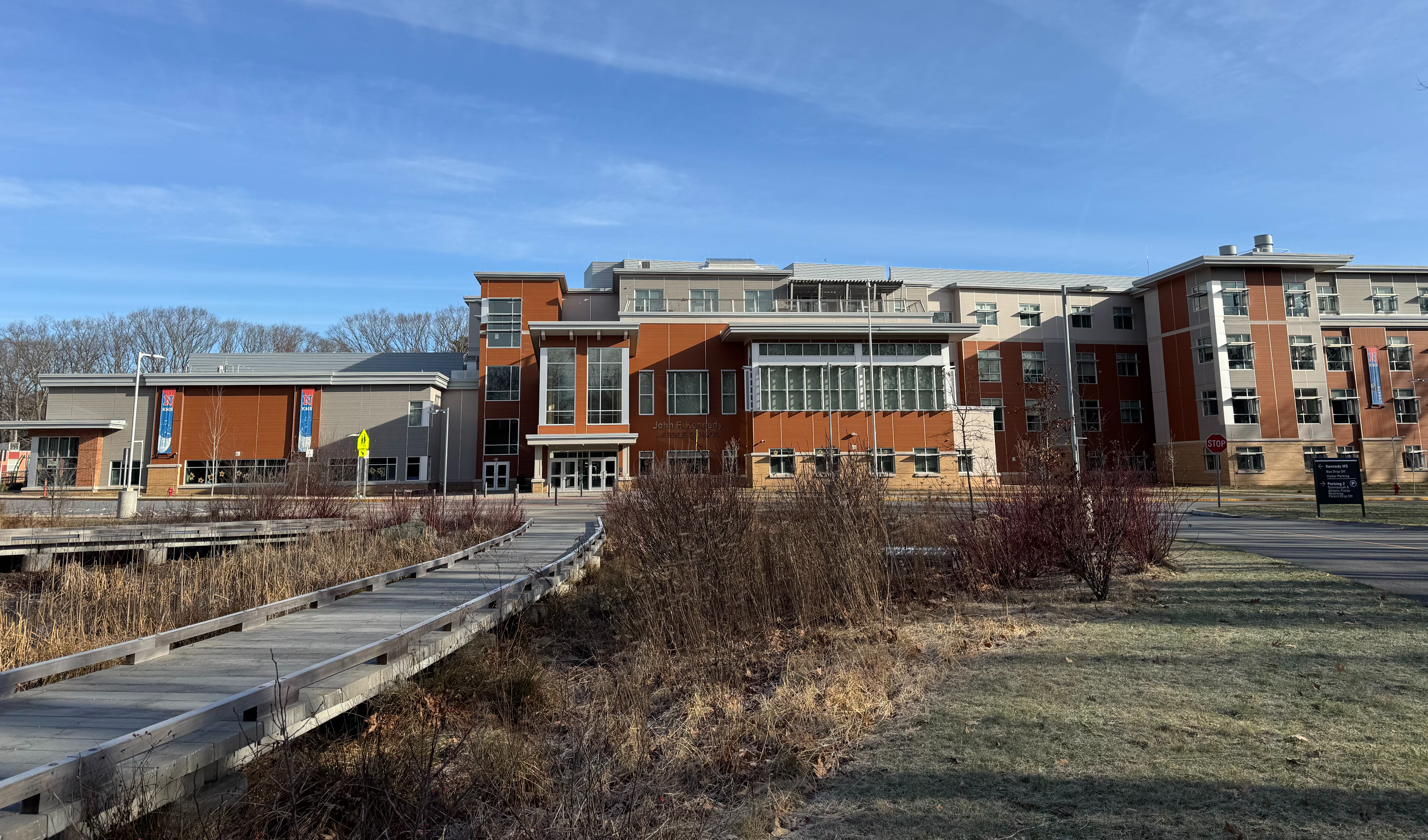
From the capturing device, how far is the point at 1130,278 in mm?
63750

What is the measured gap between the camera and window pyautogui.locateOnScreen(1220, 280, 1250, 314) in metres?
48.1

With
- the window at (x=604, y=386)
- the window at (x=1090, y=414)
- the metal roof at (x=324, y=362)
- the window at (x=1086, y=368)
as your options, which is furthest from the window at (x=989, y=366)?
the metal roof at (x=324, y=362)

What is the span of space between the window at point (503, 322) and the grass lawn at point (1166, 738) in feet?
156

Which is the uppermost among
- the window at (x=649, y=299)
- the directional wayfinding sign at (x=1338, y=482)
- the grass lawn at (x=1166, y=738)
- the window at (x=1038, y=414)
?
the window at (x=649, y=299)

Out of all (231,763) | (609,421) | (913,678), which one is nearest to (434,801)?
(231,763)

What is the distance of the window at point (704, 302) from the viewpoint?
51000mm

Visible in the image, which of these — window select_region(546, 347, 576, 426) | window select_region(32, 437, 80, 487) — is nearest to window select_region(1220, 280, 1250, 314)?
window select_region(546, 347, 576, 426)

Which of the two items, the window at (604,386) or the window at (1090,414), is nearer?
the window at (604,386)

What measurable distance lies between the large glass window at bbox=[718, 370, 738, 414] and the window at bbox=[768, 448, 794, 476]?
4.68 m

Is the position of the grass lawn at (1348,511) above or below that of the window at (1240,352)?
below

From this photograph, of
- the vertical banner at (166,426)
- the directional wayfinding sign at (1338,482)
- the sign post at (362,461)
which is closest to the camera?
the directional wayfinding sign at (1338,482)

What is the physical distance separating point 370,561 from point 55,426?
49.4 meters

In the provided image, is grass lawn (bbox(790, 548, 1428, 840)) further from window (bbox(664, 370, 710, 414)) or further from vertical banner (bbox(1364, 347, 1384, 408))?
vertical banner (bbox(1364, 347, 1384, 408))

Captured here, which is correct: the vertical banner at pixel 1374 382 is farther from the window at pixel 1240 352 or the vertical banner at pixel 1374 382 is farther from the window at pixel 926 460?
the window at pixel 926 460
